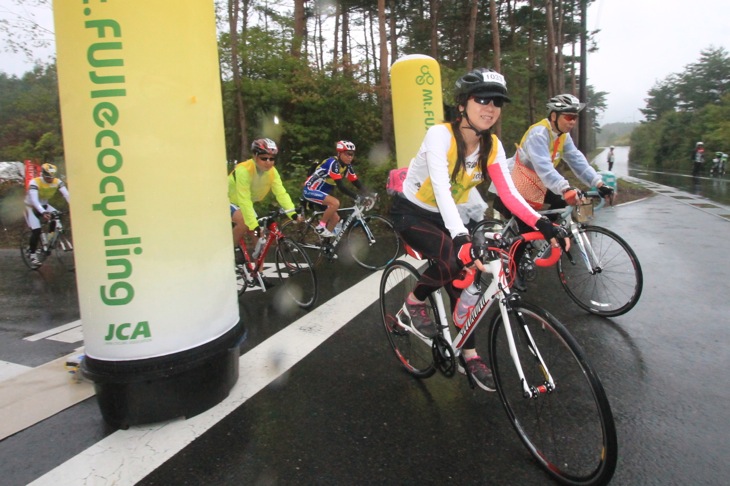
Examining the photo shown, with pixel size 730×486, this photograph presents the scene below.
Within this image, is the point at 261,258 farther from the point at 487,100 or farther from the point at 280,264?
the point at 487,100

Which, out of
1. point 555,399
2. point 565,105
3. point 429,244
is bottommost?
point 555,399

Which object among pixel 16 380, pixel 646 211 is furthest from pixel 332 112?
pixel 16 380

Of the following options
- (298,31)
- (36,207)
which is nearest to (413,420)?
(36,207)

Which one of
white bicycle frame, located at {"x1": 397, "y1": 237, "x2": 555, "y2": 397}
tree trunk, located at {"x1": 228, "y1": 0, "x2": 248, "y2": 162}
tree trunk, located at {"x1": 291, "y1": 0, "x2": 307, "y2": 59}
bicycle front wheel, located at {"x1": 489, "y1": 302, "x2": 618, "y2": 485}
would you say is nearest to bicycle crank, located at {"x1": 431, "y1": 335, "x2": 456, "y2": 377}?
white bicycle frame, located at {"x1": 397, "y1": 237, "x2": 555, "y2": 397}

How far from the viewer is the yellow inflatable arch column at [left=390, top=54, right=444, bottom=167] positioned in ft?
29.6

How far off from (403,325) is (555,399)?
1278 mm

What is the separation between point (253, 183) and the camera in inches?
231

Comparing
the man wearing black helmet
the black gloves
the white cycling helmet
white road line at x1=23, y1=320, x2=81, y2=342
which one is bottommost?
white road line at x1=23, y1=320, x2=81, y2=342

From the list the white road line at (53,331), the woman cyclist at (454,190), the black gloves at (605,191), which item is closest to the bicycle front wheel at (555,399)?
the woman cyclist at (454,190)

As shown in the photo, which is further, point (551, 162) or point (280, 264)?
point (280, 264)

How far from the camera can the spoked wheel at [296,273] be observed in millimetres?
5605

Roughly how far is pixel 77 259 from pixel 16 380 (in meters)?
1.74

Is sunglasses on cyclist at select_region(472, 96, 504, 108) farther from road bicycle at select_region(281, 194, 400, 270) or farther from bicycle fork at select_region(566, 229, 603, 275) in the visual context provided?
road bicycle at select_region(281, 194, 400, 270)

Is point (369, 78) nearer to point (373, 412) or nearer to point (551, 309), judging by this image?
point (551, 309)
